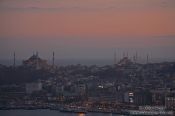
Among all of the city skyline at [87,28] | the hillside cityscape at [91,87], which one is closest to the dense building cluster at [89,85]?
the hillside cityscape at [91,87]

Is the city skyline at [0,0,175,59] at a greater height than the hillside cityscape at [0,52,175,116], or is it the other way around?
the city skyline at [0,0,175,59]

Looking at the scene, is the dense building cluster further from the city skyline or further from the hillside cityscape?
the city skyline

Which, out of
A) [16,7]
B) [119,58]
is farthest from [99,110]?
[16,7]

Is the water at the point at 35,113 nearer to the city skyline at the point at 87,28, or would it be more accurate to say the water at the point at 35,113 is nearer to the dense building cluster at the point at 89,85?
the dense building cluster at the point at 89,85

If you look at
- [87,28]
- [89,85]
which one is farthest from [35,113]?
[87,28]

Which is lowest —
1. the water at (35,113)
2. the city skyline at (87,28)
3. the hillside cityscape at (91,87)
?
the water at (35,113)

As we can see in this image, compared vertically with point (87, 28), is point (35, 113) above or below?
below

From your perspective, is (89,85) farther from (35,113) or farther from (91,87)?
(35,113)

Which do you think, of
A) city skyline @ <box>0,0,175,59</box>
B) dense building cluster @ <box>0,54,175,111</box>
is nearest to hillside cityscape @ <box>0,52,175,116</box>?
dense building cluster @ <box>0,54,175,111</box>
